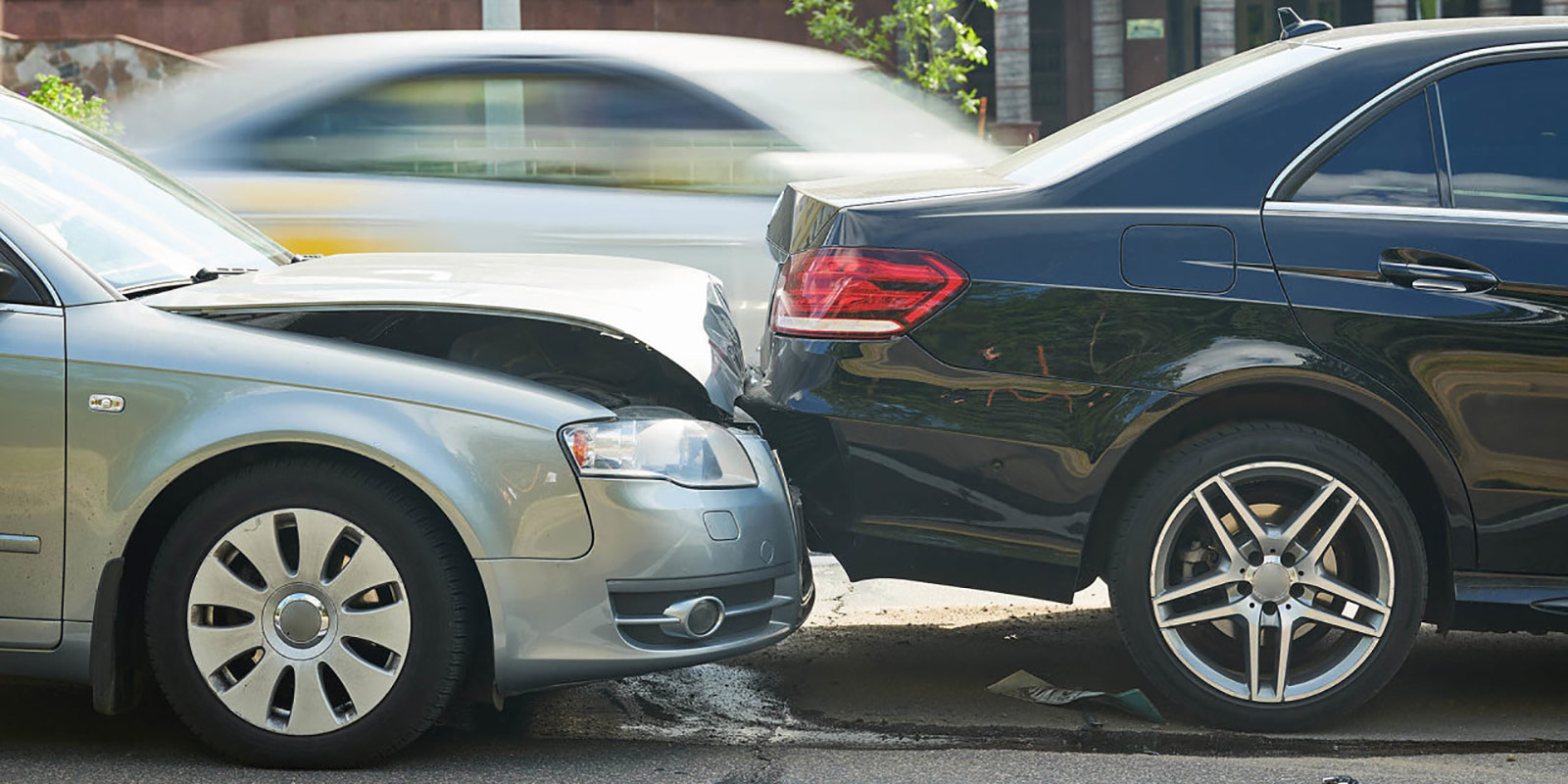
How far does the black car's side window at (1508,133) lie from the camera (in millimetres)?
3900

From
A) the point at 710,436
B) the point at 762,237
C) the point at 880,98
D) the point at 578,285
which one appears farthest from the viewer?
the point at 880,98

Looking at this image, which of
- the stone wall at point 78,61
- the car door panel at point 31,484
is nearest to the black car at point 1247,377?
the car door panel at point 31,484

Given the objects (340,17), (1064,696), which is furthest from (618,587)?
(340,17)

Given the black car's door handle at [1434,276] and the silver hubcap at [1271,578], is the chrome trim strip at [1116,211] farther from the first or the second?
the silver hubcap at [1271,578]

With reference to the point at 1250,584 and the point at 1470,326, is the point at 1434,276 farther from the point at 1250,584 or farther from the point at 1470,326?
the point at 1250,584

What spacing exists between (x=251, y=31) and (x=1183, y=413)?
1850 centimetres

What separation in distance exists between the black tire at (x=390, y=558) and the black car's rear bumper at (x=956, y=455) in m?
0.90

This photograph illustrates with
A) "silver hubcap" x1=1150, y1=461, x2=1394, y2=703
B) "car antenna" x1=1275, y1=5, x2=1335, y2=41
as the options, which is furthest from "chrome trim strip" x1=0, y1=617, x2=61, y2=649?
"car antenna" x1=1275, y1=5, x2=1335, y2=41

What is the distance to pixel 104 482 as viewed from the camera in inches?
136

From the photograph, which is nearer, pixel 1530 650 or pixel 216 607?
pixel 216 607

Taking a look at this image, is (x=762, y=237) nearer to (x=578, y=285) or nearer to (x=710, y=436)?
(x=578, y=285)

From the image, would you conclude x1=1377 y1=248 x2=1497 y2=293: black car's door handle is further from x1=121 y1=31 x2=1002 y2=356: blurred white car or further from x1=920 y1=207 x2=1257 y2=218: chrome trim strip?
x1=121 y1=31 x2=1002 y2=356: blurred white car

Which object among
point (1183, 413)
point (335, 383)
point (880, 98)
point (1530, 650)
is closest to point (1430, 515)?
point (1183, 413)

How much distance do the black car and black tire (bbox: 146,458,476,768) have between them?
35.6 inches
